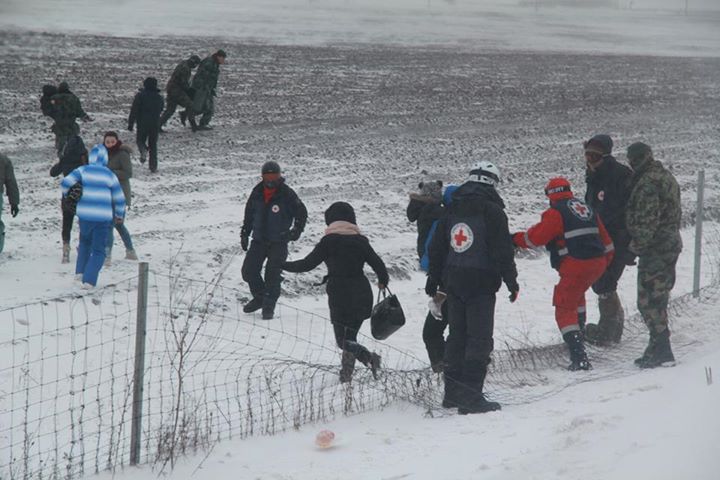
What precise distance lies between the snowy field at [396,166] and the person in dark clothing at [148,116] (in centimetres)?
40

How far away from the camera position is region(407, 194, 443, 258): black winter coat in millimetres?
9141

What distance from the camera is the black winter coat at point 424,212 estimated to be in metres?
9.14

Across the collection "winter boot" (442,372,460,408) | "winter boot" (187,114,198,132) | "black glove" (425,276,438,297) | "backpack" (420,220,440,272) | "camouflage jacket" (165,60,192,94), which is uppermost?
"camouflage jacket" (165,60,192,94)

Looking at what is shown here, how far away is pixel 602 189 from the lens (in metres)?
9.57

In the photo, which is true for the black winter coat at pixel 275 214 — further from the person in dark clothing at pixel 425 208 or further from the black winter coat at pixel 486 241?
the black winter coat at pixel 486 241

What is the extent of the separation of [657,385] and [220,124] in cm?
1542

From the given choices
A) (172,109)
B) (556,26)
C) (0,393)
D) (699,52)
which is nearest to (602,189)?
(0,393)

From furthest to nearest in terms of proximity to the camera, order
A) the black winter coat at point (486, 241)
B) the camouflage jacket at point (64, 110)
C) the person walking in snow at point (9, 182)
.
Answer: the camouflage jacket at point (64, 110) < the person walking in snow at point (9, 182) < the black winter coat at point (486, 241)

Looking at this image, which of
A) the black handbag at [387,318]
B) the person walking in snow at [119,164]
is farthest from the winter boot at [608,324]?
the person walking in snow at [119,164]

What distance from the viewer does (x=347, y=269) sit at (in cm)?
895

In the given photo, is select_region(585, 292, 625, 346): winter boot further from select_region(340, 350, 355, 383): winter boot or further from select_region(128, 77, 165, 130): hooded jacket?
select_region(128, 77, 165, 130): hooded jacket

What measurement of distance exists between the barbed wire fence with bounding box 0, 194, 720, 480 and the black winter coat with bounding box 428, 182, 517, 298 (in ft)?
2.63

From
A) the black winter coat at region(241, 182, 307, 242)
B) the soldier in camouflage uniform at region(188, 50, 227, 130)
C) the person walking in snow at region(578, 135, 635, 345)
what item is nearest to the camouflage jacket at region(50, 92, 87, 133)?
the soldier in camouflage uniform at region(188, 50, 227, 130)

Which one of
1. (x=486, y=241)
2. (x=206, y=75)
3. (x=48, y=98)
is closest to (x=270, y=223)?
(x=486, y=241)
